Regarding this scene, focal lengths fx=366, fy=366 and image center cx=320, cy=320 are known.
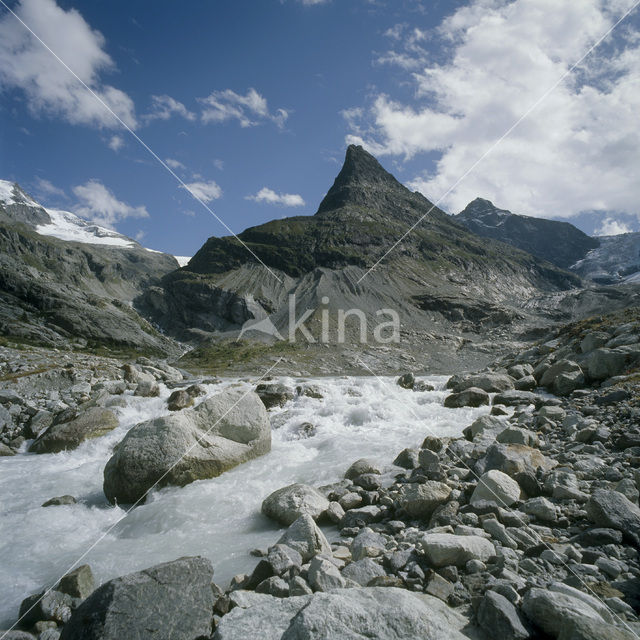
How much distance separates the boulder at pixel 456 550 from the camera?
524 cm

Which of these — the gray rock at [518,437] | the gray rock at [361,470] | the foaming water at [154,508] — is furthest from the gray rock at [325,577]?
the gray rock at [518,437]

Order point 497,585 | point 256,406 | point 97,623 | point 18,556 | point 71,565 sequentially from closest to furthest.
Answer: point 97,623 → point 497,585 → point 71,565 → point 18,556 → point 256,406

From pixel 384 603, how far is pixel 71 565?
22.2ft

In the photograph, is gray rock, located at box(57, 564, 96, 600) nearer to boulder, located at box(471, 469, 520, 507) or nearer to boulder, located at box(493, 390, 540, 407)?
boulder, located at box(471, 469, 520, 507)

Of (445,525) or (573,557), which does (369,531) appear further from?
(573,557)

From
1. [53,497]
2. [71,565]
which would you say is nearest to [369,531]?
[71,565]

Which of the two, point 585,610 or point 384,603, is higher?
point 585,610

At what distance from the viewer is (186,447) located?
11234mm

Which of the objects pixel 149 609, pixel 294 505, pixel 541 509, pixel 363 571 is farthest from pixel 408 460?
pixel 149 609

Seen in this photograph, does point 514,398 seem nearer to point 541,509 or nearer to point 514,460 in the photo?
point 514,460

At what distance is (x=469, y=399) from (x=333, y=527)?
1506 cm

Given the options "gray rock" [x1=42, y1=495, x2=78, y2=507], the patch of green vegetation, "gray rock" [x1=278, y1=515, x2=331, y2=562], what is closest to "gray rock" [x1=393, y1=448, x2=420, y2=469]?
"gray rock" [x1=278, y1=515, x2=331, y2=562]

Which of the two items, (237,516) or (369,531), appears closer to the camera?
(369,531)

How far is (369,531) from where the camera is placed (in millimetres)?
6684
